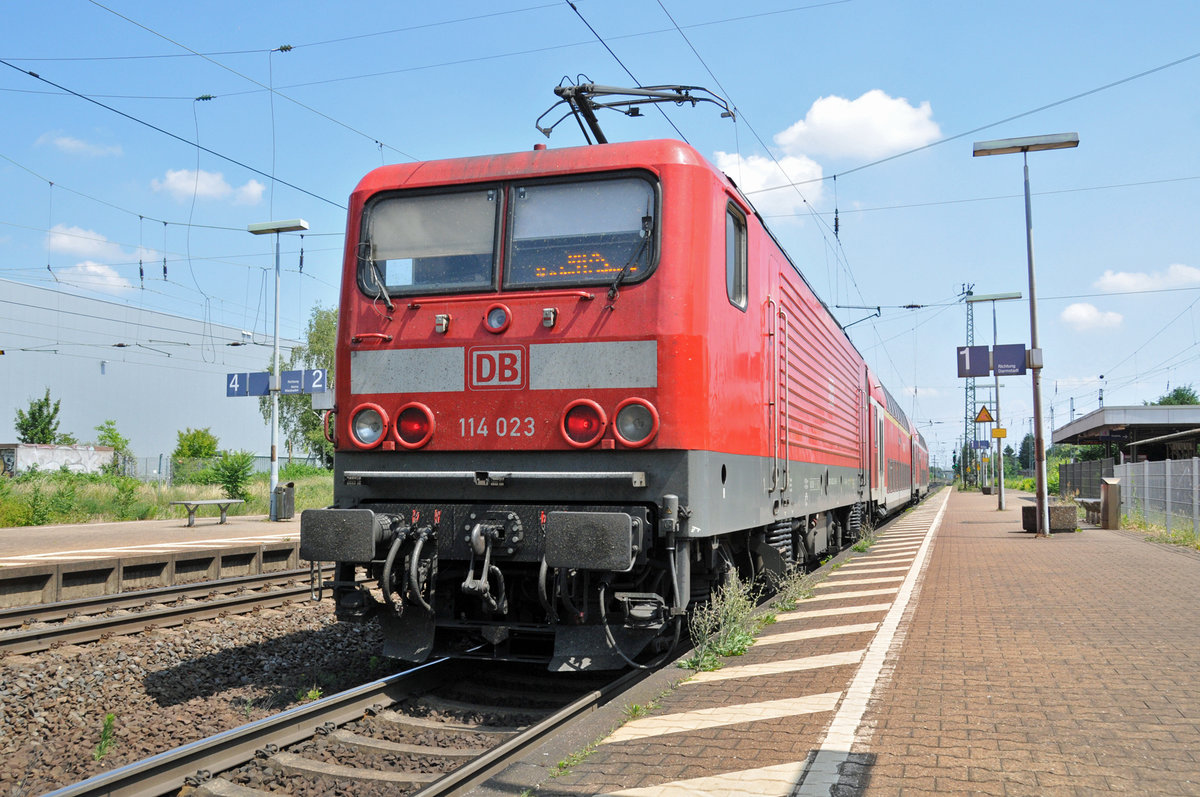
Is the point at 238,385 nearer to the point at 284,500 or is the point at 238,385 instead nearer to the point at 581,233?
the point at 284,500

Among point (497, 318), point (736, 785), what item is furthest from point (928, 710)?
point (497, 318)

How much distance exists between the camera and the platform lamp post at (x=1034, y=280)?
1858 cm

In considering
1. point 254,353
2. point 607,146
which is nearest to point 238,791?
point 607,146

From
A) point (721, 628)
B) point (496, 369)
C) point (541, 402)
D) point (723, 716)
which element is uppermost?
point (496, 369)

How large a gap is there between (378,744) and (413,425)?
205 cm

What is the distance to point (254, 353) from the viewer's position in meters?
60.0

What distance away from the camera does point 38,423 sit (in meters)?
45.9

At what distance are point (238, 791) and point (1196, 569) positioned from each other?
12204mm

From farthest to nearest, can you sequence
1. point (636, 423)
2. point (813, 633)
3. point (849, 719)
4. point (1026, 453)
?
point (1026, 453)
point (813, 633)
point (636, 423)
point (849, 719)

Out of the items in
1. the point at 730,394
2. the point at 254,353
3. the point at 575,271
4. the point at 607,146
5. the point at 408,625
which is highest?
the point at 254,353

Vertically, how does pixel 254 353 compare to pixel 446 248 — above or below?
above

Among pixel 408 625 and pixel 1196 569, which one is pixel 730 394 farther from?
pixel 1196 569

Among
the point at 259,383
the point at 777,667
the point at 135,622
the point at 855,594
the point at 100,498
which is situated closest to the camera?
the point at 777,667

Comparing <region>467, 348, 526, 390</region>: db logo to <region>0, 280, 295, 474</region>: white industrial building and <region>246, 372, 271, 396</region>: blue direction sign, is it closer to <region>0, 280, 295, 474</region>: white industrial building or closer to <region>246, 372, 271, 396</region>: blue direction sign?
<region>246, 372, 271, 396</region>: blue direction sign
